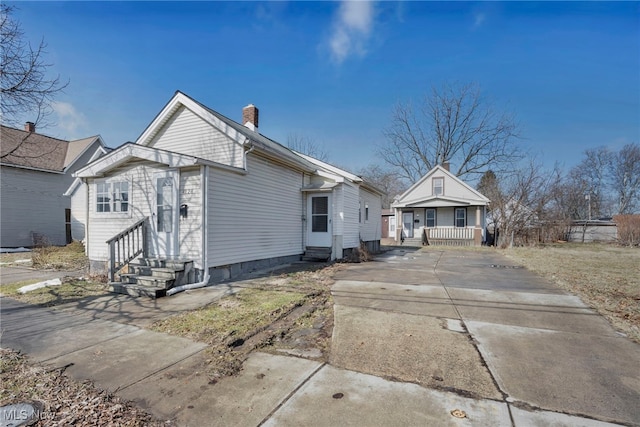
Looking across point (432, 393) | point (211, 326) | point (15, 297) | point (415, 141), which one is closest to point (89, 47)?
point (15, 297)

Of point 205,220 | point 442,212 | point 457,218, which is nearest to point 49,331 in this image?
point 205,220

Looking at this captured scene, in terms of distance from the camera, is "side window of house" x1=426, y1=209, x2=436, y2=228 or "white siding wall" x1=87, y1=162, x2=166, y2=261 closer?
"white siding wall" x1=87, y1=162, x2=166, y2=261

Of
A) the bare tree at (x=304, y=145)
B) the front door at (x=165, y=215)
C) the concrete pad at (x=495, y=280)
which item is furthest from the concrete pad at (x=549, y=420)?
the bare tree at (x=304, y=145)

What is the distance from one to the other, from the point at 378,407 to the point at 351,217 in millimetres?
11136

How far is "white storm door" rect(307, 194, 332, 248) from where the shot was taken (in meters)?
12.1

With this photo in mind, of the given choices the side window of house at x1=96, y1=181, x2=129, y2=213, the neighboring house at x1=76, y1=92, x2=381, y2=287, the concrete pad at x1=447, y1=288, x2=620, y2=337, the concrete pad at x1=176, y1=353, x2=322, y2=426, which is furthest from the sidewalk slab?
the concrete pad at x1=447, y1=288, x2=620, y2=337

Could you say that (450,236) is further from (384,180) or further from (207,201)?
(384,180)

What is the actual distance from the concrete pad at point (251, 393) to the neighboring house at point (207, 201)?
492 centimetres

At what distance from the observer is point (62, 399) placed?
273 centimetres

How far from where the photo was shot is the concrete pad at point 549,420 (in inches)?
90.6

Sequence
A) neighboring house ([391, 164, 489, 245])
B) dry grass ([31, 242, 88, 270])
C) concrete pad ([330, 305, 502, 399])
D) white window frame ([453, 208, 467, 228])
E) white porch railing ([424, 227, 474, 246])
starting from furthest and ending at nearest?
white window frame ([453, 208, 467, 228]) → white porch railing ([424, 227, 474, 246]) → neighboring house ([391, 164, 489, 245]) → dry grass ([31, 242, 88, 270]) → concrete pad ([330, 305, 502, 399])

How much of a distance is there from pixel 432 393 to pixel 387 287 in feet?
15.0

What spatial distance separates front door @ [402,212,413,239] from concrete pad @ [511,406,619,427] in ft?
76.1

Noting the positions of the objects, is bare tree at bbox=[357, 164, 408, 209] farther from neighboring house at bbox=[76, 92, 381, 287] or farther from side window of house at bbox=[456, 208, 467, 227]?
neighboring house at bbox=[76, 92, 381, 287]
